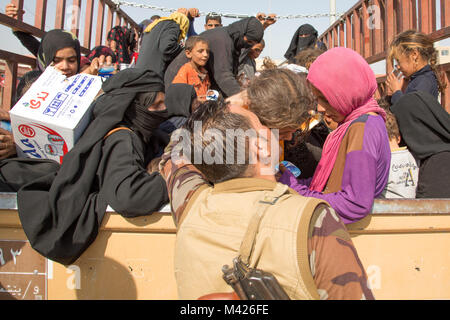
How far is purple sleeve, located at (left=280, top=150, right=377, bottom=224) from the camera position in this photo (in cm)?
136

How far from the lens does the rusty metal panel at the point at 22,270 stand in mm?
1561

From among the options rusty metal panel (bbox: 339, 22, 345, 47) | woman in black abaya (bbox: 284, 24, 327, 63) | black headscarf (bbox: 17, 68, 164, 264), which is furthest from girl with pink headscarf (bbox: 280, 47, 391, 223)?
rusty metal panel (bbox: 339, 22, 345, 47)

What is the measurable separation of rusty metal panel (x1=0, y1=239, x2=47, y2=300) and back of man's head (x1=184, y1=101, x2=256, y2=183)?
0.96 m

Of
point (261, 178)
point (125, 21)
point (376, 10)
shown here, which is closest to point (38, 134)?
point (261, 178)

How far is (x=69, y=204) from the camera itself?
153 cm

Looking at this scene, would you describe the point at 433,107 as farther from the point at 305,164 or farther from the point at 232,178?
the point at 232,178

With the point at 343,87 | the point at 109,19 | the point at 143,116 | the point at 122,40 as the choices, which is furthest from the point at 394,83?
the point at 109,19

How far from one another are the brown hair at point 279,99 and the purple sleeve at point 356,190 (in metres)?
0.29

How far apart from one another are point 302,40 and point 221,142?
4.67 m

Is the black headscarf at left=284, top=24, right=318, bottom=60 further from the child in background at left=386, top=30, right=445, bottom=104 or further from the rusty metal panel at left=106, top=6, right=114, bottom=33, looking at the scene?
the child in background at left=386, top=30, right=445, bottom=104

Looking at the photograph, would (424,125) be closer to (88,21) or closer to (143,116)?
(143,116)

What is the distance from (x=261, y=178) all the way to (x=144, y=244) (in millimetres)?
699

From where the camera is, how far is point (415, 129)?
1916 millimetres

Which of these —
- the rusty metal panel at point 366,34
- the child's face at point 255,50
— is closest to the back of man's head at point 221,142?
the child's face at point 255,50
